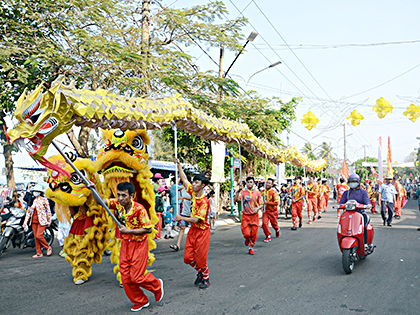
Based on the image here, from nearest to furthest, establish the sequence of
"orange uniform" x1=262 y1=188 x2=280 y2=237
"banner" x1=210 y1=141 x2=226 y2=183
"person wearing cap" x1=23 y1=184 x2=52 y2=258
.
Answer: "person wearing cap" x1=23 y1=184 x2=52 y2=258 < "orange uniform" x1=262 y1=188 x2=280 y2=237 < "banner" x1=210 y1=141 x2=226 y2=183

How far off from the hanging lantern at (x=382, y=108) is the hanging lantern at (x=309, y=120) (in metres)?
2.41

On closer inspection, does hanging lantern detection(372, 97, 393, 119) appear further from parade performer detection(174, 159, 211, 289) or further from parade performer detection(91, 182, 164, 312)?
parade performer detection(91, 182, 164, 312)

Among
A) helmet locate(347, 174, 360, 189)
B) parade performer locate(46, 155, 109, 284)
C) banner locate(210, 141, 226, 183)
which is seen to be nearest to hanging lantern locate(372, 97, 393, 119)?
banner locate(210, 141, 226, 183)

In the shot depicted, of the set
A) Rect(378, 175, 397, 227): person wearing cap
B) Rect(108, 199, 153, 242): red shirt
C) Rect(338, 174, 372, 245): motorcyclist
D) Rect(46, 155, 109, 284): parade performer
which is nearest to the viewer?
Rect(108, 199, 153, 242): red shirt

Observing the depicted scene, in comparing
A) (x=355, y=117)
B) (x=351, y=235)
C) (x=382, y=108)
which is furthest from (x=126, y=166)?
(x=355, y=117)

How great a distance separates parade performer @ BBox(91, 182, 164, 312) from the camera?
4039mm

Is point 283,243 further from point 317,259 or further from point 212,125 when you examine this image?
point 212,125

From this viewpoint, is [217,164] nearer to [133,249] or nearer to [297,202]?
[297,202]

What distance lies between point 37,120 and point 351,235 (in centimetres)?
507

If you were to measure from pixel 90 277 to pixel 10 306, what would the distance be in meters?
1.47

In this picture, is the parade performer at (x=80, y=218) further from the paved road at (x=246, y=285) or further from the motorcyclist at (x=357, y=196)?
the motorcyclist at (x=357, y=196)

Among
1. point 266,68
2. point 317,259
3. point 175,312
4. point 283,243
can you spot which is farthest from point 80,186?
point 266,68

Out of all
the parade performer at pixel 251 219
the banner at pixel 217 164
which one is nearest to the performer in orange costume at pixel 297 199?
the banner at pixel 217 164

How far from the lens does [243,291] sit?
5.00 meters
